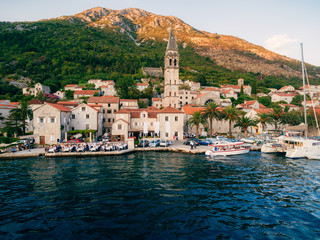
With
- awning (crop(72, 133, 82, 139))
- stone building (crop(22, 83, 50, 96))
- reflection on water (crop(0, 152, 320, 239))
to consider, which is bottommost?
reflection on water (crop(0, 152, 320, 239))

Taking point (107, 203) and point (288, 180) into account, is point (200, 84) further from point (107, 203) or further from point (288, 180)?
point (107, 203)

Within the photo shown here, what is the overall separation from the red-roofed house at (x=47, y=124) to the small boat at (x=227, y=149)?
30.2 metres

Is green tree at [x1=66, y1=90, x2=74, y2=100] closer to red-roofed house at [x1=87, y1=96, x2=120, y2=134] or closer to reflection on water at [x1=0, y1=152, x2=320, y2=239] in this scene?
red-roofed house at [x1=87, y1=96, x2=120, y2=134]

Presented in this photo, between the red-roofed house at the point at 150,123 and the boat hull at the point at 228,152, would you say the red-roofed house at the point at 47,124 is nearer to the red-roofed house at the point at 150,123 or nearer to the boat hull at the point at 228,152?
the red-roofed house at the point at 150,123

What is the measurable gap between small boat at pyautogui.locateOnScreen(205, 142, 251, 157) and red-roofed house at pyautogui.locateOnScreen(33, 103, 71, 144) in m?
30.2

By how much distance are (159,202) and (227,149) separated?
2250 centimetres

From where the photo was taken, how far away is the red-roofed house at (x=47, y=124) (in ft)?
117

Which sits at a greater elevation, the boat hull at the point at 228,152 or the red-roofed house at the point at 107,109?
the red-roofed house at the point at 107,109

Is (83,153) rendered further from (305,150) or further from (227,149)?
(305,150)

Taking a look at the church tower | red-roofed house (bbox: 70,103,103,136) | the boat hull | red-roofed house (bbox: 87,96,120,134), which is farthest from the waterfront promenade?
the church tower

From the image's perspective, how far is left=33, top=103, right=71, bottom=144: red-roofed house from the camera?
35.7 m

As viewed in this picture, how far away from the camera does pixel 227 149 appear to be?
32156 millimetres

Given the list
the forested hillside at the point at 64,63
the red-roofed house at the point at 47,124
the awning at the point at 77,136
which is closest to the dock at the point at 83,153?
the red-roofed house at the point at 47,124

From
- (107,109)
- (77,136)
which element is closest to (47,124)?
(77,136)
